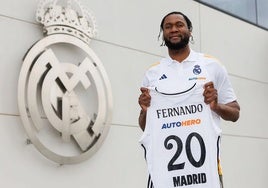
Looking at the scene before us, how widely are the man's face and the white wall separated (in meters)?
2.57

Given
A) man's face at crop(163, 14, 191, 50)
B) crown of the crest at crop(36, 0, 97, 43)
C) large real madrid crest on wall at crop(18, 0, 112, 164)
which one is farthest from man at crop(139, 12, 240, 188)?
crown of the crest at crop(36, 0, 97, 43)

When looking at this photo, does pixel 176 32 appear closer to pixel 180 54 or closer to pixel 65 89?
pixel 180 54

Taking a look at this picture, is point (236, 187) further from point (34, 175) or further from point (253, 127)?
point (34, 175)

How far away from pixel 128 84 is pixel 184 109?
339cm

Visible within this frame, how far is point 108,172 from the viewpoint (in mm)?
5867

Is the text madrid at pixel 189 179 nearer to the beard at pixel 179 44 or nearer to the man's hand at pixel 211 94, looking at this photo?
the man's hand at pixel 211 94

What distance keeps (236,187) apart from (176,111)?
207 inches

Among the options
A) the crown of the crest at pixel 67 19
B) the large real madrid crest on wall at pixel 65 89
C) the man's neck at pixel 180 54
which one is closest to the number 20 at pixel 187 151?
the man's neck at pixel 180 54

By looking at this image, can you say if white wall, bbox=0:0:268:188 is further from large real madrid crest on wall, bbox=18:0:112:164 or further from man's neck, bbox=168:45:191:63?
man's neck, bbox=168:45:191:63

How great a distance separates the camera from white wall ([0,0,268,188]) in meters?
5.04

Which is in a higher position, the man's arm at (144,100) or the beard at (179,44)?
the beard at (179,44)

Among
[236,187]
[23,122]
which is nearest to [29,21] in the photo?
[23,122]

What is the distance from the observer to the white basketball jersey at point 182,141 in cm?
283

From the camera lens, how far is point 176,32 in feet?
9.48
